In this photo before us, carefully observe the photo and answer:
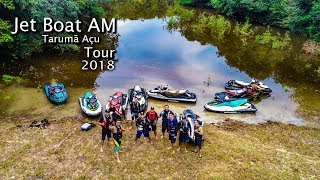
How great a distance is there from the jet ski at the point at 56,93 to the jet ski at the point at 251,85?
10.4 m

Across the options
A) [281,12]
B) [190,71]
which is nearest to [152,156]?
[190,71]

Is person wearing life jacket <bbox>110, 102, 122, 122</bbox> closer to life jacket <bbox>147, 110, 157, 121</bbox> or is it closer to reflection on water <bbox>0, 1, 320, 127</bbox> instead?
life jacket <bbox>147, 110, 157, 121</bbox>

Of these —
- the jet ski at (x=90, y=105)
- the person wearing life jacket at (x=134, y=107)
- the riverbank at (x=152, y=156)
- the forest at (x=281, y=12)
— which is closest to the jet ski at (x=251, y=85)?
the riverbank at (x=152, y=156)

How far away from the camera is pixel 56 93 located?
1858 cm

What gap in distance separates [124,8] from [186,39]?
59.2 ft

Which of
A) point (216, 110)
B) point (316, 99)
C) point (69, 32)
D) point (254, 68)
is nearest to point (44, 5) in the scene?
point (69, 32)

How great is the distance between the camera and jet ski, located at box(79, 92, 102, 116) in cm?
1695

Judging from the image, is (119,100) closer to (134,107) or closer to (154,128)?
(134,107)

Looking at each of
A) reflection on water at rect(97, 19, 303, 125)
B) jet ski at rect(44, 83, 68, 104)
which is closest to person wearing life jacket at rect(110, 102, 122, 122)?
reflection on water at rect(97, 19, 303, 125)

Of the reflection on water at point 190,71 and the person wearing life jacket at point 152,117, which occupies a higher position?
the reflection on water at point 190,71

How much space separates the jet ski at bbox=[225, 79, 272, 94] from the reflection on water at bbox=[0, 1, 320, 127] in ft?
2.02

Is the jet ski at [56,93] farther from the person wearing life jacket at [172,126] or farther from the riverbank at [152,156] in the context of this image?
the person wearing life jacket at [172,126]

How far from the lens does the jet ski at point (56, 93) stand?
18.2 metres

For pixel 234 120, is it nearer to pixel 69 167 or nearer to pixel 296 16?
pixel 69 167
